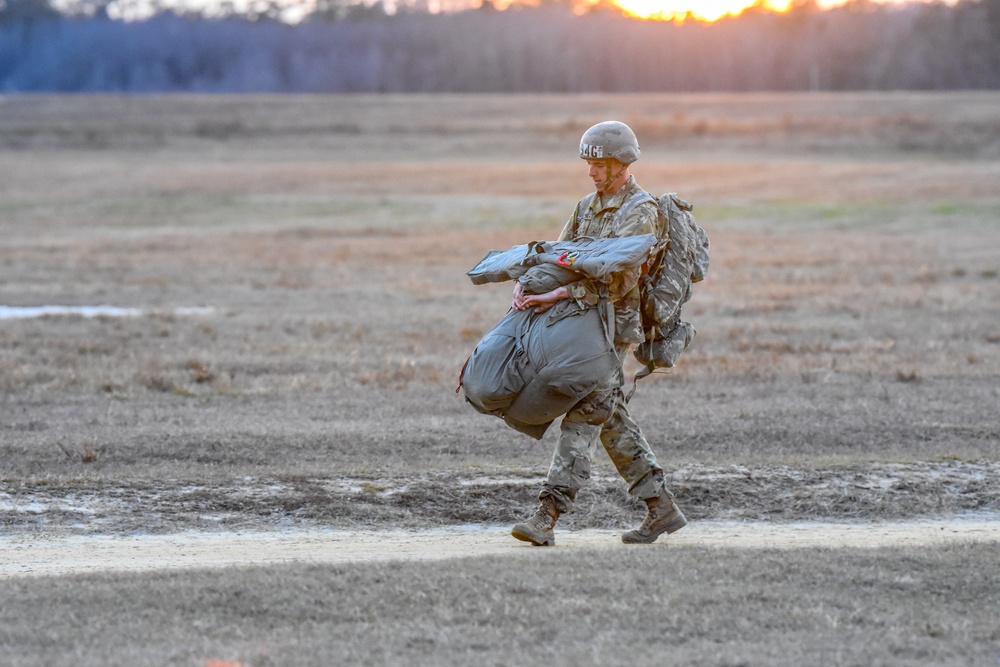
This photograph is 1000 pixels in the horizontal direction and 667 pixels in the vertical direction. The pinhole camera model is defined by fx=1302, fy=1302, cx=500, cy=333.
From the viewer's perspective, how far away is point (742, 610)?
5.27 metres

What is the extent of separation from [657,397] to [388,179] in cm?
3263

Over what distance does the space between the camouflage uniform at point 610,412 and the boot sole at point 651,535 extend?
176mm

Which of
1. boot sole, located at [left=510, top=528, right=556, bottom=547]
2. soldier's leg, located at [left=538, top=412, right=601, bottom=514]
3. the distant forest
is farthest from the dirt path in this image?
the distant forest

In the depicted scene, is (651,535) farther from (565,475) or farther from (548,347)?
(548,347)

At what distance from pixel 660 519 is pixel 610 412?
0.67 m

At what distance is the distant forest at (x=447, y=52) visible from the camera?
13100 cm

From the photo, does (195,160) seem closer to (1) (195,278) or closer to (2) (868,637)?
(1) (195,278)

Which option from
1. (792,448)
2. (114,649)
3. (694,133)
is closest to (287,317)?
(792,448)

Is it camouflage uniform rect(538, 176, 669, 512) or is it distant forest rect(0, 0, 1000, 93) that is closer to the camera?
camouflage uniform rect(538, 176, 669, 512)

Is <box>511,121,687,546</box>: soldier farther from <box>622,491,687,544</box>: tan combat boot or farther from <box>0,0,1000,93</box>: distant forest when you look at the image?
<box>0,0,1000,93</box>: distant forest

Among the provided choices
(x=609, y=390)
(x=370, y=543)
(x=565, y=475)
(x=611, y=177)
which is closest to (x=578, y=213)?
(x=611, y=177)

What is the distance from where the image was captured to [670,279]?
6426mm

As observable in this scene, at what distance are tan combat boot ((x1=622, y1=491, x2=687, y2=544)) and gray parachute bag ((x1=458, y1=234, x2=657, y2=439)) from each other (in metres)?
0.74

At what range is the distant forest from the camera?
131 m
